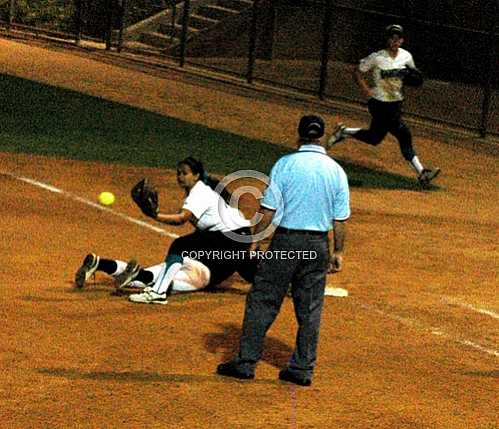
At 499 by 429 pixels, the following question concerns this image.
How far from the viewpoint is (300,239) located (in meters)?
9.52

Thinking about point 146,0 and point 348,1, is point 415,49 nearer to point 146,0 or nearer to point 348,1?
point 348,1

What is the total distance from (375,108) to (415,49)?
46.8ft

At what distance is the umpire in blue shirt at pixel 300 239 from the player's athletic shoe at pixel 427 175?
9860 mm

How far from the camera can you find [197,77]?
101 feet

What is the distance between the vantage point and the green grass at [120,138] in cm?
1969

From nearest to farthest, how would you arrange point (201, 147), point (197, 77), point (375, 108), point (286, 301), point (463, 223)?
point (286, 301)
point (463, 223)
point (375, 108)
point (201, 147)
point (197, 77)

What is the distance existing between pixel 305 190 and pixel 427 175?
10.2 metres

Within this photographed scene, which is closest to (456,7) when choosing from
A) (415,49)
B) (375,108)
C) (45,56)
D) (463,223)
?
(415,49)

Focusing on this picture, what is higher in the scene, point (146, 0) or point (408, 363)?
point (146, 0)

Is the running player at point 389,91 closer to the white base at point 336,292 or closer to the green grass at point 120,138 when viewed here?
the green grass at point 120,138

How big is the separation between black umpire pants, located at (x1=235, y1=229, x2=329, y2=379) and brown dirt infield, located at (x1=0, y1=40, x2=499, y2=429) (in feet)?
0.96

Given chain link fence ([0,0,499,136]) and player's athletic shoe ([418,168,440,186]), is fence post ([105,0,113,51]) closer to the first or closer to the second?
chain link fence ([0,0,499,136])

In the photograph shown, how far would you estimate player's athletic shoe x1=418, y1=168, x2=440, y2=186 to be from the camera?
19.4 m

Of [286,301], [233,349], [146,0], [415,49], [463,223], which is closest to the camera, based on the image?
[233,349]
